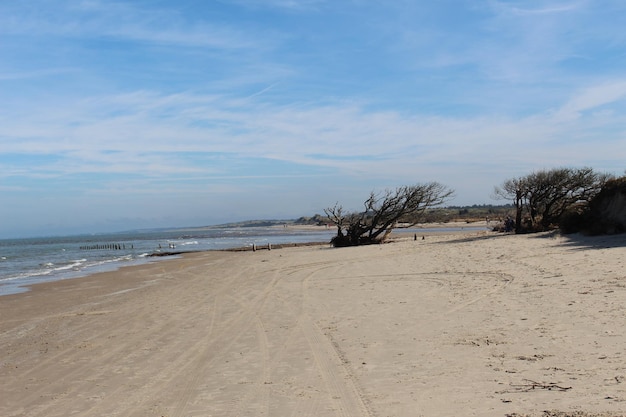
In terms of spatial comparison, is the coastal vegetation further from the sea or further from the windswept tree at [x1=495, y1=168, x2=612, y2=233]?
the sea

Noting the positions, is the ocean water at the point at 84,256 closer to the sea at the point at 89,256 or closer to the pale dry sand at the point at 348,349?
the sea at the point at 89,256

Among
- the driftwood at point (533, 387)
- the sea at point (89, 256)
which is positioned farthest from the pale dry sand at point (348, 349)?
the sea at point (89, 256)

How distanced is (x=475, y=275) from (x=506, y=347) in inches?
277

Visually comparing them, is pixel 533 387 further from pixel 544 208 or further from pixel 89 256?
pixel 89 256

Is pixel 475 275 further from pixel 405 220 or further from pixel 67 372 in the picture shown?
pixel 405 220

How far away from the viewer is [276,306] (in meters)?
11.6

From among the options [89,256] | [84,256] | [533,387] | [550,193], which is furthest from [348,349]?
[84,256]

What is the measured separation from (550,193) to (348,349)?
27253mm

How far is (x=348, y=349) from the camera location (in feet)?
23.7

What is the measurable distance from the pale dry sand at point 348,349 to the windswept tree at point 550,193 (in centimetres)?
1647

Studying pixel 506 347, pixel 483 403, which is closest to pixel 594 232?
pixel 506 347

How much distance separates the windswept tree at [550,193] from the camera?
98.7ft

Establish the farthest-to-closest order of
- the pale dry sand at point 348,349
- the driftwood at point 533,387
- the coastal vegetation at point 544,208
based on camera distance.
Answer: the coastal vegetation at point 544,208 → the pale dry sand at point 348,349 → the driftwood at point 533,387

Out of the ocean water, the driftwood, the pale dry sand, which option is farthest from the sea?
the driftwood
